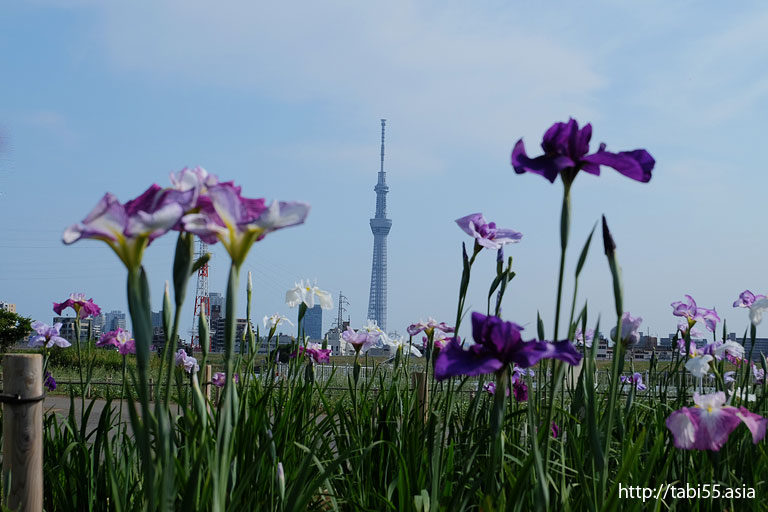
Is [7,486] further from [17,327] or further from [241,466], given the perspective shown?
[17,327]

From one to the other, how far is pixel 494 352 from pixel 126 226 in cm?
82

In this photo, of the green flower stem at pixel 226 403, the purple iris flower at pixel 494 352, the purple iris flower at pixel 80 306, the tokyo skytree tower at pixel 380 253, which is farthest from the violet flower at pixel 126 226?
the tokyo skytree tower at pixel 380 253

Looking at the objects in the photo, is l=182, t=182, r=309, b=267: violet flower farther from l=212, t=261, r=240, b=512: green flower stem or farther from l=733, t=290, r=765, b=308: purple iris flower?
l=733, t=290, r=765, b=308: purple iris flower

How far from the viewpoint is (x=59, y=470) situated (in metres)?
3.04

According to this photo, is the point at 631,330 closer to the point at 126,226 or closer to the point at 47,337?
the point at 126,226

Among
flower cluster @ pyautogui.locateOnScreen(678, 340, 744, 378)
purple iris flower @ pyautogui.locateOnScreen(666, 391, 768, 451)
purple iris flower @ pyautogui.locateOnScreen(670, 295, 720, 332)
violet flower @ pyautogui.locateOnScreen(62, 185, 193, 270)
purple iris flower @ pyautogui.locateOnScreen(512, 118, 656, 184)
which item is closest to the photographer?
violet flower @ pyautogui.locateOnScreen(62, 185, 193, 270)

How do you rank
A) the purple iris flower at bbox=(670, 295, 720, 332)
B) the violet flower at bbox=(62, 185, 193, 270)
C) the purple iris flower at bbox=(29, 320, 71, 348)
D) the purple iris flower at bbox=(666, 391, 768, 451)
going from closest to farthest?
1. the violet flower at bbox=(62, 185, 193, 270)
2. the purple iris flower at bbox=(666, 391, 768, 451)
3. the purple iris flower at bbox=(670, 295, 720, 332)
4. the purple iris flower at bbox=(29, 320, 71, 348)

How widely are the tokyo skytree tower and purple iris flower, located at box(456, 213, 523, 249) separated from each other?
11850cm

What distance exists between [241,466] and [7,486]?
1.09 m

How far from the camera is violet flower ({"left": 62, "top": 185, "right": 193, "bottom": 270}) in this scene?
1.22m

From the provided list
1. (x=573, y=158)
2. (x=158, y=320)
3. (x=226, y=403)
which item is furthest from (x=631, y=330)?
(x=158, y=320)

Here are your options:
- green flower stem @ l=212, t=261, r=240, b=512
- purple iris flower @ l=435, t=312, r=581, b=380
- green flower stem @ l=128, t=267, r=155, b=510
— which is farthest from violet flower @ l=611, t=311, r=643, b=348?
green flower stem @ l=128, t=267, r=155, b=510

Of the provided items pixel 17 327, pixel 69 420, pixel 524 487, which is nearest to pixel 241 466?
pixel 524 487

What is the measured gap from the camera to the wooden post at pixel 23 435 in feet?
8.97
